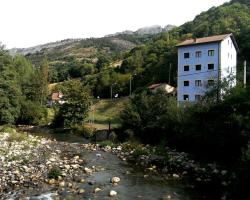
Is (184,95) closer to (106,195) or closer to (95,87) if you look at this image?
(106,195)

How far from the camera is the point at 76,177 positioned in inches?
1022

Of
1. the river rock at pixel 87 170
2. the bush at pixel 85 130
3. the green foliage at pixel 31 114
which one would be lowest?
the river rock at pixel 87 170

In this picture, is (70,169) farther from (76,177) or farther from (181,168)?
(181,168)

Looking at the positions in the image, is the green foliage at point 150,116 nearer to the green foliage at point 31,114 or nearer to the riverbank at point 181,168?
the riverbank at point 181,168

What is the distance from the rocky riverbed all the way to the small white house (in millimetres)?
24454

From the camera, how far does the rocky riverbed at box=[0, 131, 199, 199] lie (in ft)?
72.3

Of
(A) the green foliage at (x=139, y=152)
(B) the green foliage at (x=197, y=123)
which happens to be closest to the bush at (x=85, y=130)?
(B) the green foliage at (x=197, y=123)

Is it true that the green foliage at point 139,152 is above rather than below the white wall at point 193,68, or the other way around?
below

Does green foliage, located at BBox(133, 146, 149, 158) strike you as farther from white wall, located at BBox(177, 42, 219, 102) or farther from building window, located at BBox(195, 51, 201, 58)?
building window, located at BBox(195, 51, 201, 58)

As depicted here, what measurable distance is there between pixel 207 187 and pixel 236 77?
1582 cm

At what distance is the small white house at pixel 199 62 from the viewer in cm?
5641

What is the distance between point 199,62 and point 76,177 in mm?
36807

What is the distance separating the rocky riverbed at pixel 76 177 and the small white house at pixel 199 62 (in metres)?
24.5

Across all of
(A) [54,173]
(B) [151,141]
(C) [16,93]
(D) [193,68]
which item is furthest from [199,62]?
(A) [54,173]
